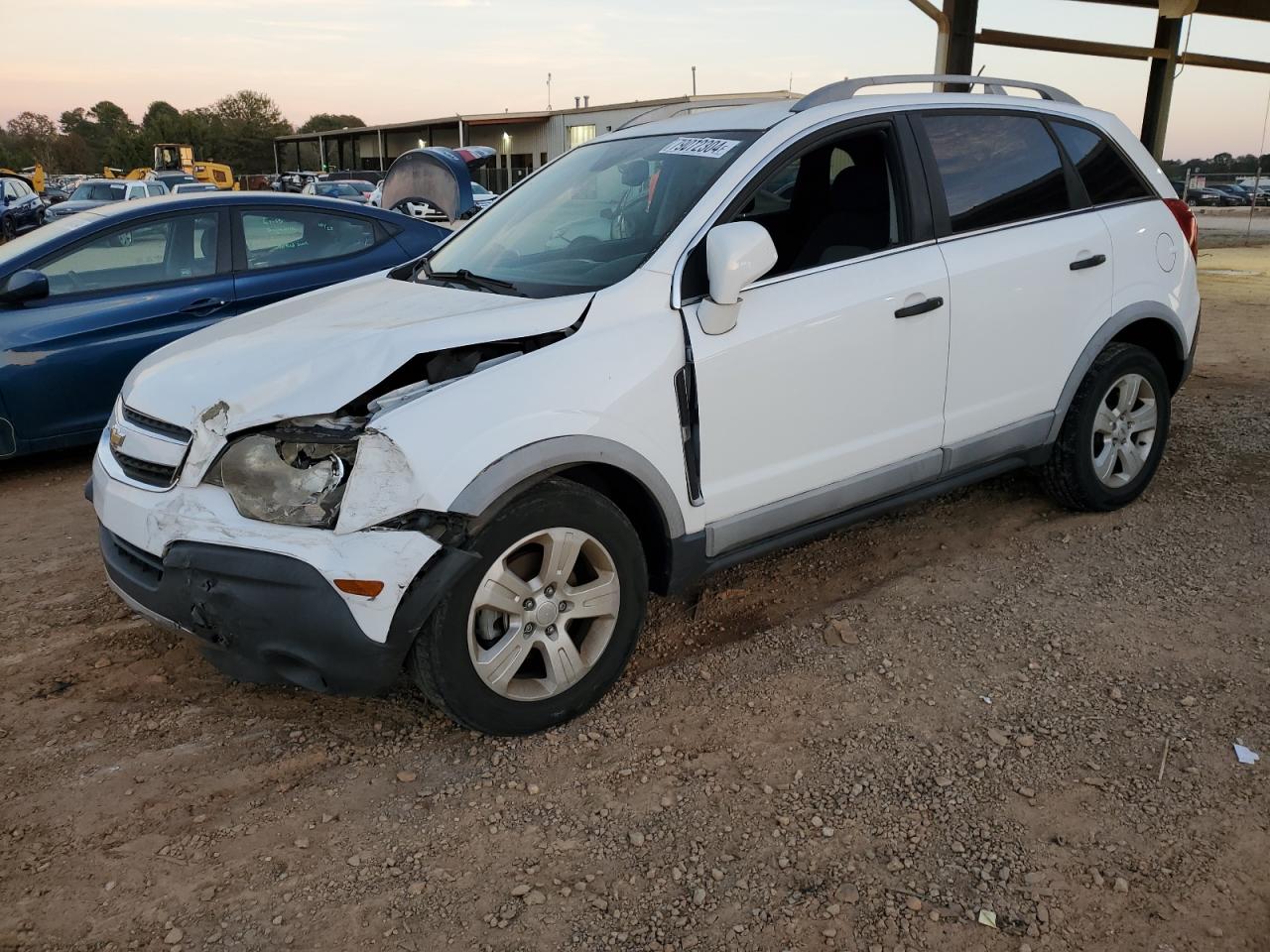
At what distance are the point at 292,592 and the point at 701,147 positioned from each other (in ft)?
6.99

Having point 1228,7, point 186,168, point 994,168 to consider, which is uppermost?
point 1228,7

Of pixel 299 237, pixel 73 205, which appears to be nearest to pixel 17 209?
pixel 73 205

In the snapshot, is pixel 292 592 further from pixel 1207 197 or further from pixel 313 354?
pixel 1207 197

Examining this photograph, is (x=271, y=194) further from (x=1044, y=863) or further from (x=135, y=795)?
(x=1044, y=863)

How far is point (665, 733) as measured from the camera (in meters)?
3.09

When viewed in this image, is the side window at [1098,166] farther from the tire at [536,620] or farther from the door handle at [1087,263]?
the tire at [536,620]

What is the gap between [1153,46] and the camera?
14.0 meters

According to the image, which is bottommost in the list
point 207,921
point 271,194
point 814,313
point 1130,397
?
point 207,921

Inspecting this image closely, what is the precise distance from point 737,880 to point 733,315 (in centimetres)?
166

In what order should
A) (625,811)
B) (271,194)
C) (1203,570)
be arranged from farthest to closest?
(271,194), (1203,570), (625,811)

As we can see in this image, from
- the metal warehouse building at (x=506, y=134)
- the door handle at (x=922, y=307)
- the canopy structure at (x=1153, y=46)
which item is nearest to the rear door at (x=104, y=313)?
the door handle at (x=922, y=307)

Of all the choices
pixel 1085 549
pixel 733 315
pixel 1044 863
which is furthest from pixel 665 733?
pixel 1085 549

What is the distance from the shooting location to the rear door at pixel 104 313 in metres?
5.43

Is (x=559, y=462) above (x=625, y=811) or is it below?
above
